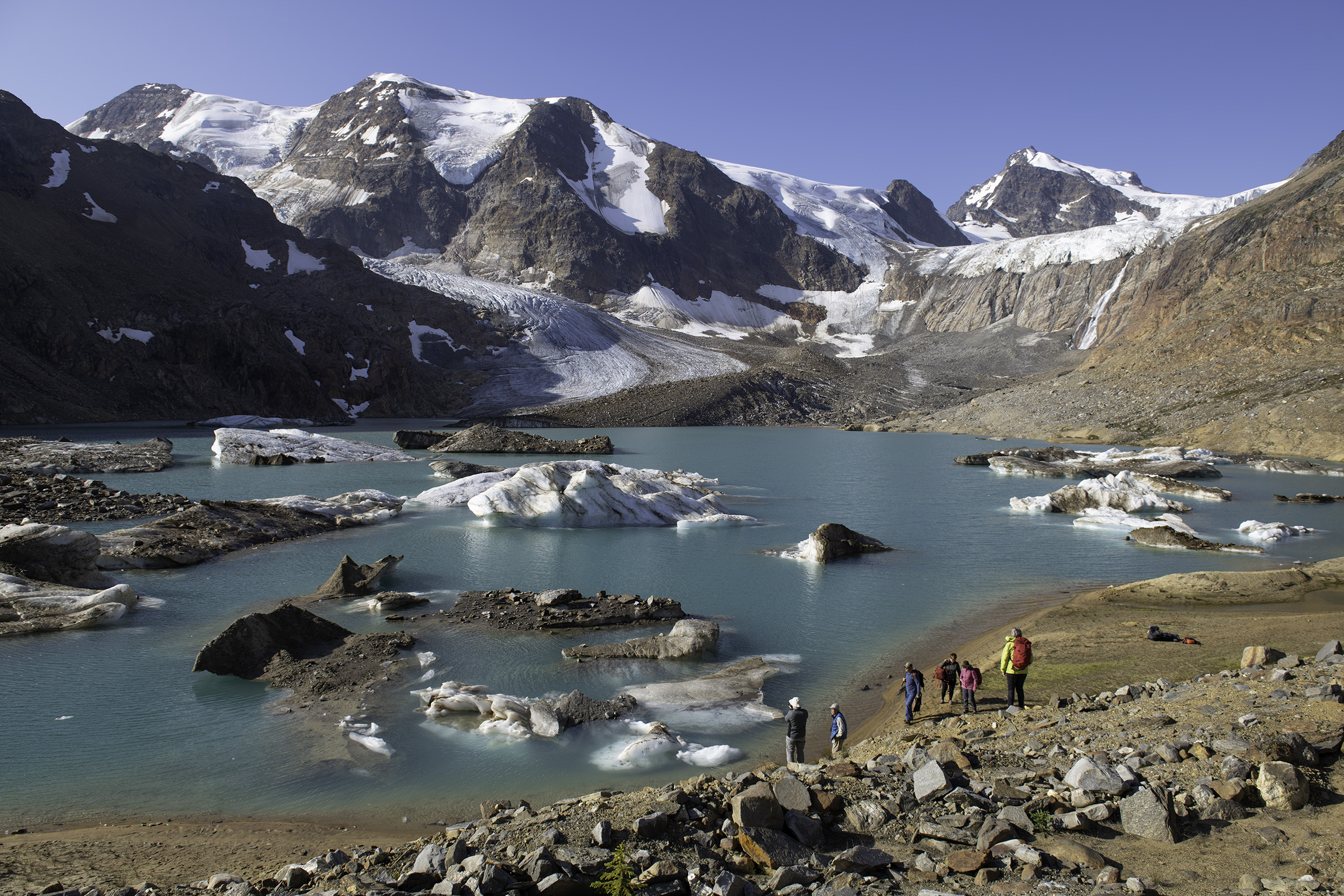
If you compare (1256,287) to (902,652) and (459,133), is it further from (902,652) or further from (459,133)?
(459,133)

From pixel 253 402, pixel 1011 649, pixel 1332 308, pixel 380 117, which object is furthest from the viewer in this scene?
pixel 380 117

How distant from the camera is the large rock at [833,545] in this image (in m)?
21.5

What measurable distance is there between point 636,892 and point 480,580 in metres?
14.5

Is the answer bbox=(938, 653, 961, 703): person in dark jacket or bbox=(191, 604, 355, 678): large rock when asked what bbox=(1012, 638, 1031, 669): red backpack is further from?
bbox=(191, 604, 355, 678): large rock

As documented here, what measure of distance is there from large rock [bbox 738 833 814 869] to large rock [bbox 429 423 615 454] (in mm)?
49110

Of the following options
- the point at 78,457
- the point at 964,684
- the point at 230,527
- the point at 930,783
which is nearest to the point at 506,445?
the point at 78,457

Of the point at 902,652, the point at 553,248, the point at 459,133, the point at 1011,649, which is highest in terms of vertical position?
the point at 459,133

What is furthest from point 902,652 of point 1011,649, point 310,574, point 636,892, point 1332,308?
point 1332,308

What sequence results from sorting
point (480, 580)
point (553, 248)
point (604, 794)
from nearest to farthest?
point (604, 794), point (480, 580), point (553, 248)

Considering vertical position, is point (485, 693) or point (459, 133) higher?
point (459, 133)

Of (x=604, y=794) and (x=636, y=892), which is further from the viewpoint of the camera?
(x=604, y=794)

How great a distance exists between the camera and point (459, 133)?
180500mm

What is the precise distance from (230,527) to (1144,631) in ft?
76.4

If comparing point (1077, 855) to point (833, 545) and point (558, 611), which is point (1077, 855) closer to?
point (558, 611)
